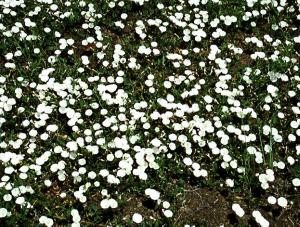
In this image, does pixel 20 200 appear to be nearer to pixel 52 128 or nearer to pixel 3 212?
pixel 3 212

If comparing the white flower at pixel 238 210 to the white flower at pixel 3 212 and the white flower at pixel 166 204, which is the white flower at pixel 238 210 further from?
the white flower at pixel 3 212

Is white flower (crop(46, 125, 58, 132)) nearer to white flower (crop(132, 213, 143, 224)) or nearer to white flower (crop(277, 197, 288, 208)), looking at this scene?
white flower (crop(132, 213, 143, 224))

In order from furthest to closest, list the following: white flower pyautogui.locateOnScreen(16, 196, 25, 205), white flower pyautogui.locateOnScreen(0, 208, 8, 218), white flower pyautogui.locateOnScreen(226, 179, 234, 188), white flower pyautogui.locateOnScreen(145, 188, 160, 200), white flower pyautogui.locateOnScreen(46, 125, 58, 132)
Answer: white flower pyautogui.locateOnScreen(46, 125, 58, 132)
white flower pyautogui.locateOnScreen(226, 179, 234, 188)
white flower pyautogui.locateOnScreen(145, 188, 160, 200)
white flower pyautogui.locateOnScreen(16, 196, 25, 205)
white flower pyautogui.locateOnScreen(0, 208, 8, 218)

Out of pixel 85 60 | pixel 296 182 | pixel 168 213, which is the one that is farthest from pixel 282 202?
pixel 85 60

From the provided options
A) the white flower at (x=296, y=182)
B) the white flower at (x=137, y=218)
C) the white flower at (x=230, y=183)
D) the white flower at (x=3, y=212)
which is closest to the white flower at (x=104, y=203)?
the white flower at (x=137, y=218)

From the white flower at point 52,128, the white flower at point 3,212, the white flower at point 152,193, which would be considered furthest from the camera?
the white flower at point 52,128

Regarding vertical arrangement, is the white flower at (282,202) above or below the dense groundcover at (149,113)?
below

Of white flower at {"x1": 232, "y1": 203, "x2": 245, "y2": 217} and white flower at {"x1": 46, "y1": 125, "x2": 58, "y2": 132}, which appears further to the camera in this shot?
white flower at {"x1": 46, "y1": 125, "x2": 58, "y2": 132}

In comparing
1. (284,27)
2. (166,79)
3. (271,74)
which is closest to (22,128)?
(166,79)

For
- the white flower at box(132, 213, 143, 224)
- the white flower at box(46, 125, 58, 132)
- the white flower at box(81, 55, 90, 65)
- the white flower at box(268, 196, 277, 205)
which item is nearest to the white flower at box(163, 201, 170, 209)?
the white flower at box(132, 213, 143, 224)
